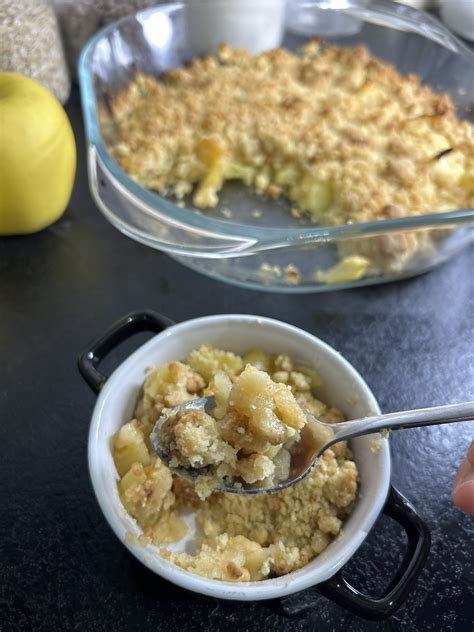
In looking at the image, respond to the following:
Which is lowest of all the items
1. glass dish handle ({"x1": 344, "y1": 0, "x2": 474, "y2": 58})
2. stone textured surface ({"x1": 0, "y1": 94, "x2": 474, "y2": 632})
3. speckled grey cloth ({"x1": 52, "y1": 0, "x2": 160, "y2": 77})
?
stone textured surface ({"x1": 0, "y1": 94, "x2": 474, "y2": 632})

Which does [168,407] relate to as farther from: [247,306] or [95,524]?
[247,306]

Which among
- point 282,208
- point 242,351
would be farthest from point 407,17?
point 242,351

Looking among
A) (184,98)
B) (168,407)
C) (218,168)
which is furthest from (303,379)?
(184,98)

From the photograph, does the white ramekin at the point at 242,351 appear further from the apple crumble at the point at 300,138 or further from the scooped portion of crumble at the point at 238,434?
the apple crumble at the point at 300,138

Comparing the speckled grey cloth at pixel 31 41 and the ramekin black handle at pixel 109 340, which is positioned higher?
the speckled grey cloth at pixel 31 41

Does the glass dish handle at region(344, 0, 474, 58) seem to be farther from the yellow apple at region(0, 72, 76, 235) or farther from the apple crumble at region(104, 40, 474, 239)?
the yellow apple at region(0, 72, 76, 235)

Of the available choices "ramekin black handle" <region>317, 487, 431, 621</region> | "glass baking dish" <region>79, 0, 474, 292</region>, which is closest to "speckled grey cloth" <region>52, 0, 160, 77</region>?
"glass baking dish" <region>79, 0, 474, 292</region>

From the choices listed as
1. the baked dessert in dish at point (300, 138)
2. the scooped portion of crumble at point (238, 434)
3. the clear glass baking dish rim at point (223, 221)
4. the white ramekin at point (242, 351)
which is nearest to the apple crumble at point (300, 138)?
the baked dessert in dish at point (300, 138)
